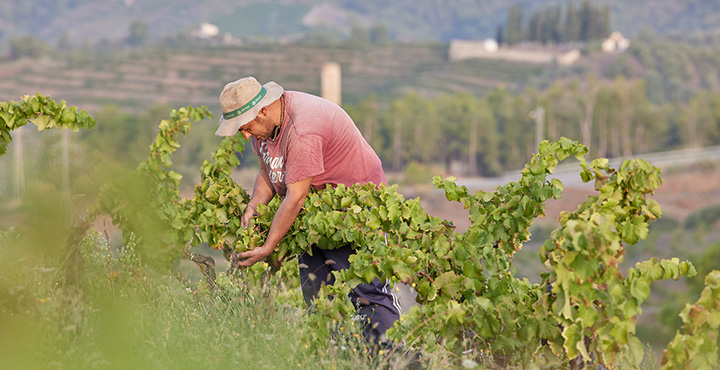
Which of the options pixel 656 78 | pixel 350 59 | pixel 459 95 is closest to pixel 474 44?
pixel 350 59

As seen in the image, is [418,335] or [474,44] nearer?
[418,335]

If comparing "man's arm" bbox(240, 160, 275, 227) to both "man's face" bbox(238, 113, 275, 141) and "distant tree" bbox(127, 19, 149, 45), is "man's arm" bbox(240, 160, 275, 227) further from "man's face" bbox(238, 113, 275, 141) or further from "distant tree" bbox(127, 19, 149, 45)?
"distant tree" bbox(127, 19, 149, 45)

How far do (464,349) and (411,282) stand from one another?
379 mm

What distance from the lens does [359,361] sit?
2.97 meters

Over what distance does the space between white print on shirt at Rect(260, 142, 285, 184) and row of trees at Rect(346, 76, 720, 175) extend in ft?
215

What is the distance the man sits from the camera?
3.61m

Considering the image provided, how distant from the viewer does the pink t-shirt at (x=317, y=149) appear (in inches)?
141

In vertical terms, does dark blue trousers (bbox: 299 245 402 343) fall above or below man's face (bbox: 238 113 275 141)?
below

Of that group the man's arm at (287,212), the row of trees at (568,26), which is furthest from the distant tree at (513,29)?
the man's arm at (287,212)

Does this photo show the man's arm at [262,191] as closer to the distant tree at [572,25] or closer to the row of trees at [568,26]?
the row of trees at [568,26]

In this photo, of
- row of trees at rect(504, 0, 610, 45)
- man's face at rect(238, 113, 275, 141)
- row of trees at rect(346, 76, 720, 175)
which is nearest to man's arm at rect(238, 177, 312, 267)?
man's face at rect(238, 113, 275, 141)

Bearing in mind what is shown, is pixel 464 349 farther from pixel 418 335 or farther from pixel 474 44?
pixel 474 44

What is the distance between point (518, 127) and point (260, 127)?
226 feet

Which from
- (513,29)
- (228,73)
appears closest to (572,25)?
(513,29)
